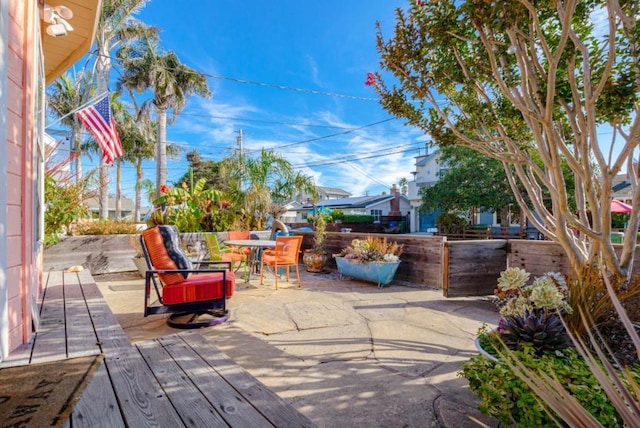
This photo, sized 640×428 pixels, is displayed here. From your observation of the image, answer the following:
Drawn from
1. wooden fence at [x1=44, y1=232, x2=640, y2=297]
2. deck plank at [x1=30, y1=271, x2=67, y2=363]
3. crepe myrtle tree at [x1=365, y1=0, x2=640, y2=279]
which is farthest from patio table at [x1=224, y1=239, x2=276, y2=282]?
crepe myrtle tree at [x1=365, y1=0, x2=640, y2=279]

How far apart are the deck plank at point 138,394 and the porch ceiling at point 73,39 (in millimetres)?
3762

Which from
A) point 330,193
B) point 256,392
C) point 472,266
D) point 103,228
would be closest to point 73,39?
point 103,228

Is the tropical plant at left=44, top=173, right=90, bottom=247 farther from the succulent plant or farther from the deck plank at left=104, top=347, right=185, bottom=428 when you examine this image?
the succulent plant

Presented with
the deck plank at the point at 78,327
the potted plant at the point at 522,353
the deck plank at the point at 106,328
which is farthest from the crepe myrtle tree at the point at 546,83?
the deck plank at the point at 78,327

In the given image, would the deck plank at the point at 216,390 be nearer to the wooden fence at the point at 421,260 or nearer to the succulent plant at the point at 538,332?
the succulent plant at the point at 538,332

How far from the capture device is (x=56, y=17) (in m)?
3.59

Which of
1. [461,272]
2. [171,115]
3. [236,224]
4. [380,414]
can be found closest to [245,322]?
[380,414]

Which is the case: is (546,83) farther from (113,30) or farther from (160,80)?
(113,30)

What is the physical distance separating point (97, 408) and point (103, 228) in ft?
22.4

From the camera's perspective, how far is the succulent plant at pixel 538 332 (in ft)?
7.70

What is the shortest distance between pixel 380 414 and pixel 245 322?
240cm

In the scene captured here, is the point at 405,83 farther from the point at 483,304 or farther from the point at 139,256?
the point at 139,256

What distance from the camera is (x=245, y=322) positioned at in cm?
427

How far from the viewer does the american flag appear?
6.94 m
